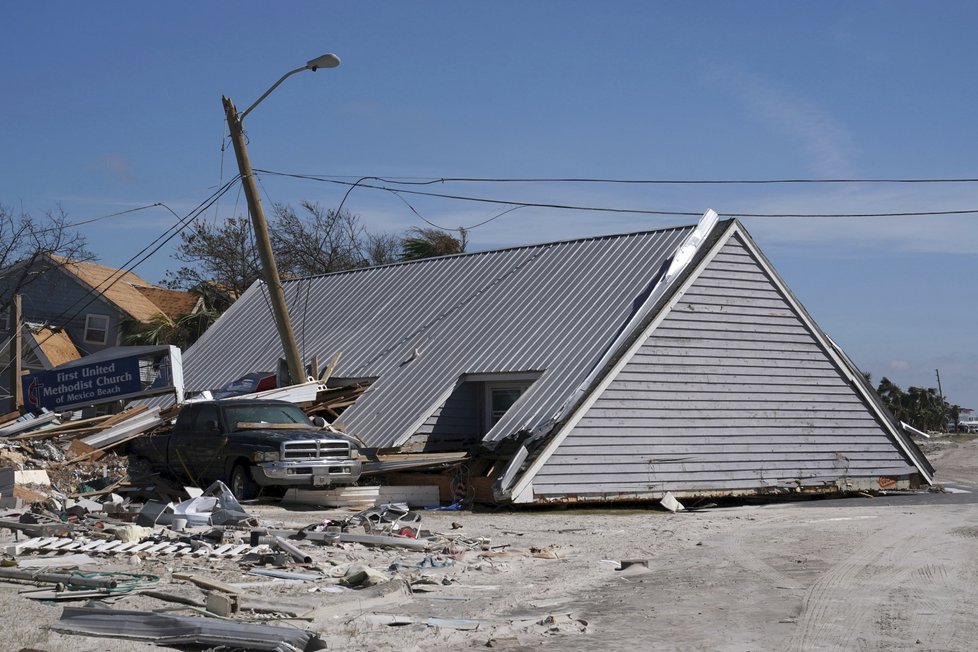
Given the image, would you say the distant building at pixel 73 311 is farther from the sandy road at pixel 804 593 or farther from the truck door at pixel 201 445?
the sandy road at pixel 804 593

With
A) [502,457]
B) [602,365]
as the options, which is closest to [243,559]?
[502,457]

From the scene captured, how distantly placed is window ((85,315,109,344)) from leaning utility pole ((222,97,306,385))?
93.8 ft

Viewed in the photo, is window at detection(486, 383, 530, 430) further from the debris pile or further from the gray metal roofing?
the debris pile

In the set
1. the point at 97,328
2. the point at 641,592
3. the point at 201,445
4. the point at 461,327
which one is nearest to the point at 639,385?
the point at 461,327

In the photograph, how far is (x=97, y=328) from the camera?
48.6 meters

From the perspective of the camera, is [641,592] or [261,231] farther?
[261,231]

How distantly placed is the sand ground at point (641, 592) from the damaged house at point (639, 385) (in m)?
3.52

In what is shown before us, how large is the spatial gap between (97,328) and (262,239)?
2935cm

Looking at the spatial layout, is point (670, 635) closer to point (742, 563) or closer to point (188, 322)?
point (742, 563)

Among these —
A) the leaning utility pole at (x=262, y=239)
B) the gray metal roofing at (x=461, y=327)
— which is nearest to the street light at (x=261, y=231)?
the leaning utility pole at (x=262, y=239)

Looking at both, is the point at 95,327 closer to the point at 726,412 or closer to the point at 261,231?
the point at 261,231

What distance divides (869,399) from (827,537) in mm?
9239

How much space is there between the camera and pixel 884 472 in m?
22.1

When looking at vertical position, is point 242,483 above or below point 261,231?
below
